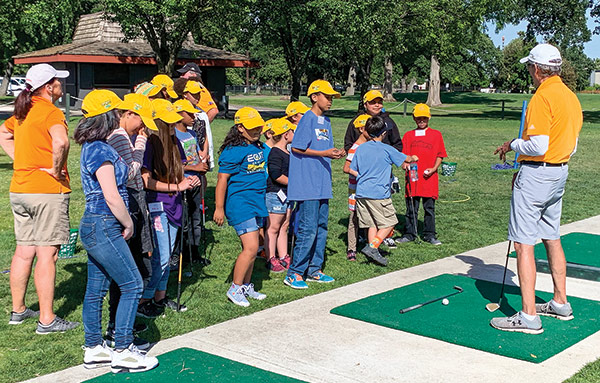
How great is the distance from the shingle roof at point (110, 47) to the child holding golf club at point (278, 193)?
30.7 meters

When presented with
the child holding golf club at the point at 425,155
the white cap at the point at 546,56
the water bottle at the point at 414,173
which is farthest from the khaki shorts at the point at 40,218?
the child holding golf club at the point at 425,155

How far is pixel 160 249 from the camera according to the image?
19.4ft

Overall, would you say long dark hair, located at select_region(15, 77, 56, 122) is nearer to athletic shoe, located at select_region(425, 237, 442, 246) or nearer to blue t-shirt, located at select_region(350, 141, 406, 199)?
blue t-shirt, located at select_region(350, 141, 406, 199)

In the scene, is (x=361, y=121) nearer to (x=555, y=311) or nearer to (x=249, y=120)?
(x=249, y=120)

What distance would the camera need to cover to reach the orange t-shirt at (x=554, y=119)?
18.6 ft

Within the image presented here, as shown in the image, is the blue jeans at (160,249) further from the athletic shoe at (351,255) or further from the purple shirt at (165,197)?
the athletic shoe at (351,255)

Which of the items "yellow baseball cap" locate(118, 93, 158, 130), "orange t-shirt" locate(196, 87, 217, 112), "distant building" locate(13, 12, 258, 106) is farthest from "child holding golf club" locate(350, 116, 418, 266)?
"distant building" locate(13, 12, 258, 106)

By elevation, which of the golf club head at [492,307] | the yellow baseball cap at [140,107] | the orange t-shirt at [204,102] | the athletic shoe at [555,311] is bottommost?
the golf club head at [492,307]

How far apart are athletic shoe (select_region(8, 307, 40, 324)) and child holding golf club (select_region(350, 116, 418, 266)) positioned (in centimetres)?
359

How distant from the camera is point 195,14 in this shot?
30906 millimetres

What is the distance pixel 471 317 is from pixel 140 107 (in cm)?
330

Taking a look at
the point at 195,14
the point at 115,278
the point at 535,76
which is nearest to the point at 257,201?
the point at 115,278

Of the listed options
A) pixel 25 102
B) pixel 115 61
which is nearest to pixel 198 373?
pixel 25 102

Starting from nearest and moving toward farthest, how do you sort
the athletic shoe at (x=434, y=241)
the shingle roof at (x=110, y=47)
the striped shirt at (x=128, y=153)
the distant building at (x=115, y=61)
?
the striped shirt at (x=128, y=153) < the athletic shoe at (x=434, y=241) < the distant building at (x=115, y=61) < the shingle roof at (x=110, y=47)
